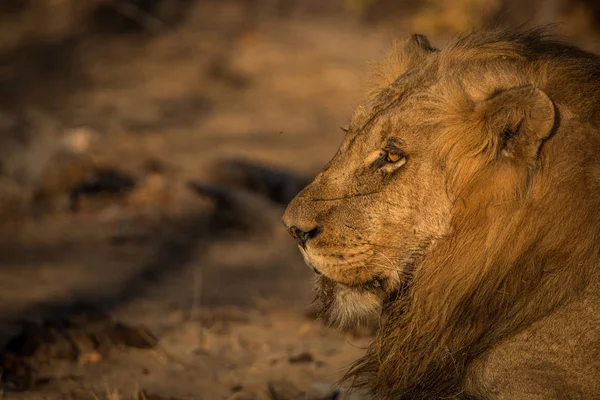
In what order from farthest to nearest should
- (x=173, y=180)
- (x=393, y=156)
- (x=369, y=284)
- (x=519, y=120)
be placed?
(x=173, y=180) < (x=369, y=284) < (x=393, y=156) < (x=519, y=120)

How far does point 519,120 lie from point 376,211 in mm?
645

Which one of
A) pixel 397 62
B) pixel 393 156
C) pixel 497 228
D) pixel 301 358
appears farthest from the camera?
pixel 301 358

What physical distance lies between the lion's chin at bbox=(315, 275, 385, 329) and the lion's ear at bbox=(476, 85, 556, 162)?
0.78m

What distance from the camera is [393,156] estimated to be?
333cm

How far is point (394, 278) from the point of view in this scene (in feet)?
11.0

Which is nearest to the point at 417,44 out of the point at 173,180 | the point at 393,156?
the point at 393,156

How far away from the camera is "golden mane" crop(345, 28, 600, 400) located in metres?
3.07

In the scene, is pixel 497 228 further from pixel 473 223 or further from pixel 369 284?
pixel 369 284

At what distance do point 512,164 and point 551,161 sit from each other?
0.13 metres

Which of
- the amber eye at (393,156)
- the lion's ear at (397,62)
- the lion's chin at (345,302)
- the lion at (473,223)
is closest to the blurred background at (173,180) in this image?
the lion's ear at (397,62)

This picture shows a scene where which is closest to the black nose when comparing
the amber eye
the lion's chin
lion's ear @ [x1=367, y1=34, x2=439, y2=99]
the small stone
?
the lion's chin

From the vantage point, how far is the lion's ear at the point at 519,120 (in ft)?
9.56

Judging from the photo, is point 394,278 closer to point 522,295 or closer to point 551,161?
point 522,295

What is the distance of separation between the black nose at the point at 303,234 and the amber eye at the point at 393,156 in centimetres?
36
